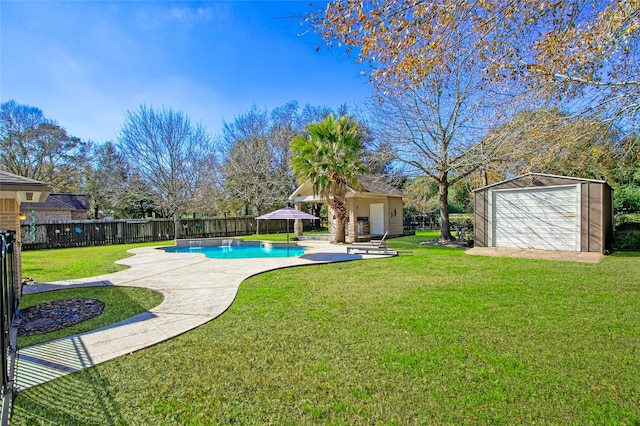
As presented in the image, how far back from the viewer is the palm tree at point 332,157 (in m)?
16.0

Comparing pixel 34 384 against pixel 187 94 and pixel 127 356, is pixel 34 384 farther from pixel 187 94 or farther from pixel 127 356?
pixel 187 94

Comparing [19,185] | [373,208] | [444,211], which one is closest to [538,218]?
[444,211]

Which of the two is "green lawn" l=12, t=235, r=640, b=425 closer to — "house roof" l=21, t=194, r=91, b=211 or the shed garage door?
the shed garage door

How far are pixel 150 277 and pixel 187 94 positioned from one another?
425 inches

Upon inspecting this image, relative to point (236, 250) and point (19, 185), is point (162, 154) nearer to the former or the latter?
point (236, 250)

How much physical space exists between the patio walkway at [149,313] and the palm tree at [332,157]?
6.97 meters

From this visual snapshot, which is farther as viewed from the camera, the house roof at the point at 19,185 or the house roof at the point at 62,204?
the house roof at the point at 62,204

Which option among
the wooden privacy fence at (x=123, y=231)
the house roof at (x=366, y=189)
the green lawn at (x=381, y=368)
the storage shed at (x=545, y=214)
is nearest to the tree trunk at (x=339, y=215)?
the house roof at (x=366, y=189)

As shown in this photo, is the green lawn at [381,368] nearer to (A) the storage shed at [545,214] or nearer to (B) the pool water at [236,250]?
(A) the storage shed at [545,214]

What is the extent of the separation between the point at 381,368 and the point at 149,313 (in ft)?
13.1

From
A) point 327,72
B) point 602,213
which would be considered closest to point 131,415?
point 327,72

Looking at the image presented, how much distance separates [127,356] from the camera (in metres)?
3.67

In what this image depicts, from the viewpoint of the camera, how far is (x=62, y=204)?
2666 centimetres

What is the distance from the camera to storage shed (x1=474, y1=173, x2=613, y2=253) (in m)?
11.0
